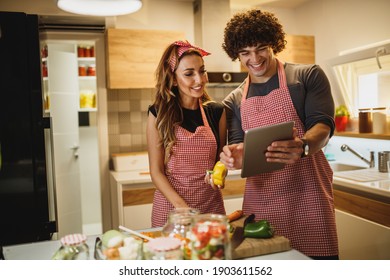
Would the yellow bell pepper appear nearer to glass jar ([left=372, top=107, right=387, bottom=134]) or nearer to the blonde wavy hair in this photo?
the blonde wavy hair

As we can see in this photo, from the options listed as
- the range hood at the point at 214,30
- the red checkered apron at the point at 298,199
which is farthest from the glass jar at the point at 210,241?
the range hood at the point at 214,30

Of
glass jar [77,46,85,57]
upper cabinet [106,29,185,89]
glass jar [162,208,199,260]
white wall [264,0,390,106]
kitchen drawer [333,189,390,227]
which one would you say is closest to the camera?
glass jar [162,208,199,260]

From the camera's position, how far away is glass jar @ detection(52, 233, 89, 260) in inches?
32.0

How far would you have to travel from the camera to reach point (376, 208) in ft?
6.21

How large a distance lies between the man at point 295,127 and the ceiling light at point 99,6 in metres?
0.38

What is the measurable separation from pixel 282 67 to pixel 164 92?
437mm

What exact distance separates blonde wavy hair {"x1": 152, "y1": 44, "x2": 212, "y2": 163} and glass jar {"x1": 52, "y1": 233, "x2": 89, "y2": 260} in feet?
1.99

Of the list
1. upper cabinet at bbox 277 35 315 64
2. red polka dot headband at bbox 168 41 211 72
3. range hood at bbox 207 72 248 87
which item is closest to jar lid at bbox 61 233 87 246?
red polka dot headband at bbox 168 41 211 72

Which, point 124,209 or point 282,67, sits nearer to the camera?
point 282,67

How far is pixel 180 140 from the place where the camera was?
1415mm

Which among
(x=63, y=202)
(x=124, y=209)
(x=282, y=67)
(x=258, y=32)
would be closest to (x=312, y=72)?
(x=282, y=67)

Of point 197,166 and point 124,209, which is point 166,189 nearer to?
point 197,166

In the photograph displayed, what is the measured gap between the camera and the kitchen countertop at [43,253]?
92 centimetres

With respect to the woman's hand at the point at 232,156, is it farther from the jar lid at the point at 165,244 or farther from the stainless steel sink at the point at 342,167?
the stainless steel sink at the point at 342,167
